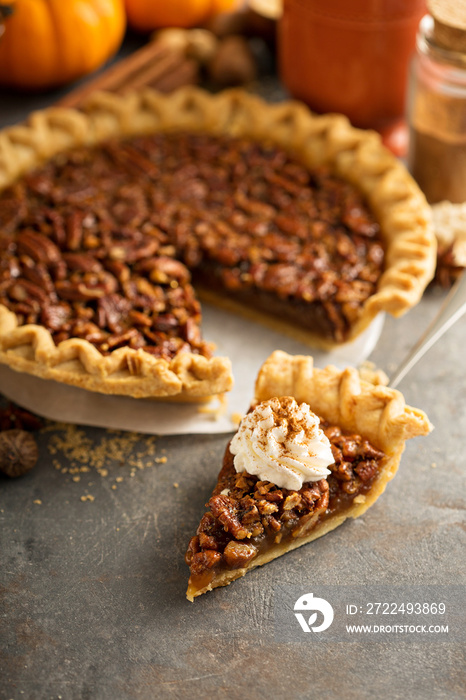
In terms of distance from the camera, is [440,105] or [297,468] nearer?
[297,468]

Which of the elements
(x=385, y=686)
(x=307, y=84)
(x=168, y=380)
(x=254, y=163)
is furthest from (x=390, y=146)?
(x=385, y=686)

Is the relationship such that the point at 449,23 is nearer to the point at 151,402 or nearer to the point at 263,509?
the point at 151,402

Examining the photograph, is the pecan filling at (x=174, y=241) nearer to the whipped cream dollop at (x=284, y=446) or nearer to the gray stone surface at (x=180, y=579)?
the gray stone surface at (x=180, y=579)

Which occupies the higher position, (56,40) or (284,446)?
(56,40)

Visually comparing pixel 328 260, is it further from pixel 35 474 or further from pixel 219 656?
pixel 219 656

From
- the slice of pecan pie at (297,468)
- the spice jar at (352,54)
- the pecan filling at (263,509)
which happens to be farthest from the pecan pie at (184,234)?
the pecan filling at (263,509)

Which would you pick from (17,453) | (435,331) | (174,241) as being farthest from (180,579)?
(174,241)

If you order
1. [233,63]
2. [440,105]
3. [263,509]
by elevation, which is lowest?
[263,509]
